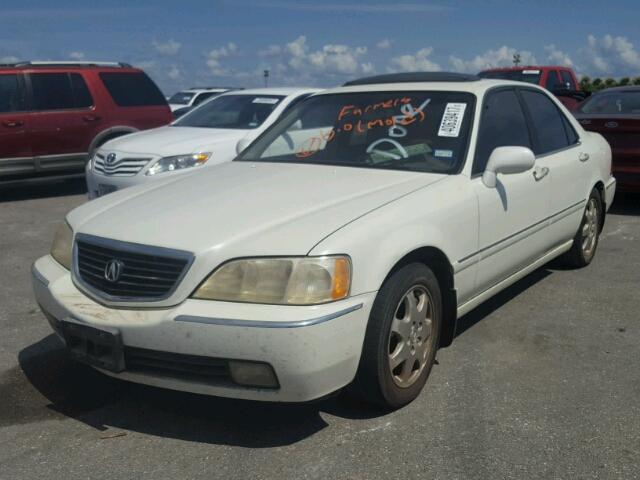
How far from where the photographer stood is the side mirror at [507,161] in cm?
389

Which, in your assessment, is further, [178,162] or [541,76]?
[541,76]

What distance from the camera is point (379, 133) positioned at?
168 inches

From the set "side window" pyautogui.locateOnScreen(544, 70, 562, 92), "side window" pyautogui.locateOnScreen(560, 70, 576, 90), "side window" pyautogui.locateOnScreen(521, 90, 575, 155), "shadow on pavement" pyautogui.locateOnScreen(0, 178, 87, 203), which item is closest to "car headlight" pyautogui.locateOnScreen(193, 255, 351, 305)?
"side window" pyautogui.locateOnScreen(521, 90, 575, 155)

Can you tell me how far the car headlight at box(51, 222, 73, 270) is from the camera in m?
3.54

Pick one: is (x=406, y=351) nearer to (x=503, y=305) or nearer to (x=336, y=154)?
(x=336, y=154)

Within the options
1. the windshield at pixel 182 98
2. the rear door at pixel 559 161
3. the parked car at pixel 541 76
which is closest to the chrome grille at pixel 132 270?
the rear door at pixel 559 161

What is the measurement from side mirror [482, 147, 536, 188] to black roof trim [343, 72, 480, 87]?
762 millimetres

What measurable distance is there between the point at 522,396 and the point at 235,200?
1684 mm

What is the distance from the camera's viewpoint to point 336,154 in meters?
4.29

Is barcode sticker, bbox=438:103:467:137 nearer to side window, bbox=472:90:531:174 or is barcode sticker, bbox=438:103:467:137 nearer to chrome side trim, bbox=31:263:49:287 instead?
side window, bbox=472:90:531:174

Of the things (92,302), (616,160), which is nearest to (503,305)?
(92,302)

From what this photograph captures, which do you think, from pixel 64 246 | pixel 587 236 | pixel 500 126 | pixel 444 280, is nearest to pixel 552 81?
pixel 587 236

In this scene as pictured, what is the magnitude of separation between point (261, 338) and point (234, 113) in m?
6.28

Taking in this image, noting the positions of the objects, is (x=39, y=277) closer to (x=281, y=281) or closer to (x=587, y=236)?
(x=281, y=281)
